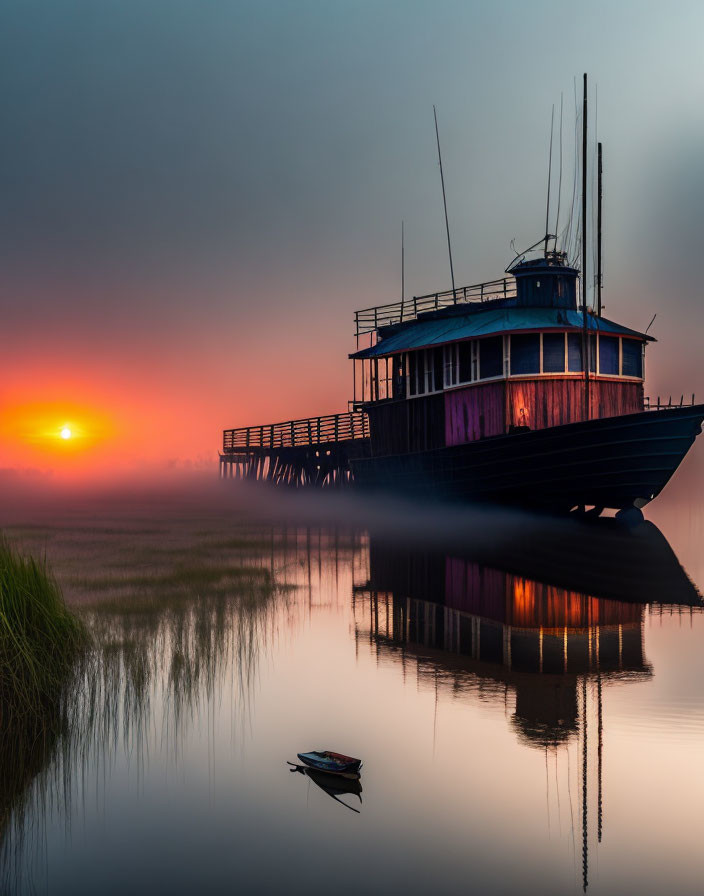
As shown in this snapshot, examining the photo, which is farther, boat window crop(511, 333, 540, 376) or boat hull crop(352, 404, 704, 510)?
boat window crop(511, 333, 540, 376)

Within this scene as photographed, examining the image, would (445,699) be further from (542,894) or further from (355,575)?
(355,575)

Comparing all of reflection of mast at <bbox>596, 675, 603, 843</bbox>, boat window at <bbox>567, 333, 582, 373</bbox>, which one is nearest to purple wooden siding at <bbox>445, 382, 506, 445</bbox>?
boat window at <bbox>567, 333, 582, 373</bbox>

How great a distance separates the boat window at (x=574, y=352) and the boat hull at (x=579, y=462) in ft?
12.1

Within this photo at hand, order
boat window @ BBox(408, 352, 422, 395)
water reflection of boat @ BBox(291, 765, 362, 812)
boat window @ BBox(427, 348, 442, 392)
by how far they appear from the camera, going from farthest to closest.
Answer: boat window @ BBox(408, 352, 422, 395), boat window @ BBox(427, 348, 442, 392), water reflection of boat @ BBox(291, 765, 362, 812)

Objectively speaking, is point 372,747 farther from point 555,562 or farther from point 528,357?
point 528,357

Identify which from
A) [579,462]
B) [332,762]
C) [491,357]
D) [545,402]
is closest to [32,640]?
[332,762]

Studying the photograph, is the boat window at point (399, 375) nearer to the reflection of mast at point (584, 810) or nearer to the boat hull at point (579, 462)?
the boat hull at point (579, 462)

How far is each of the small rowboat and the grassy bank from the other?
288 cm

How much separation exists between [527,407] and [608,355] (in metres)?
4.15

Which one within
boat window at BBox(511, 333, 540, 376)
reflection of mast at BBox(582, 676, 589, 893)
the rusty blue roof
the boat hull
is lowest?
reflection of mast at BBox(582, 676, 589, 893)

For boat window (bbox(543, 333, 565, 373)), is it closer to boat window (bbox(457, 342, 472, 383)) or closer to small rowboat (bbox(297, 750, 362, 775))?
boat window (bbox(457, 342, 472, 383))

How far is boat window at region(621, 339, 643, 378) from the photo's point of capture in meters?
36.1

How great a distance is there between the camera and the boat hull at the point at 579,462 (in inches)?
1200

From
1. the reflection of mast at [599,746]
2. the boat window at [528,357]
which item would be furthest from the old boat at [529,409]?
the reflection of mast at [599,746]
